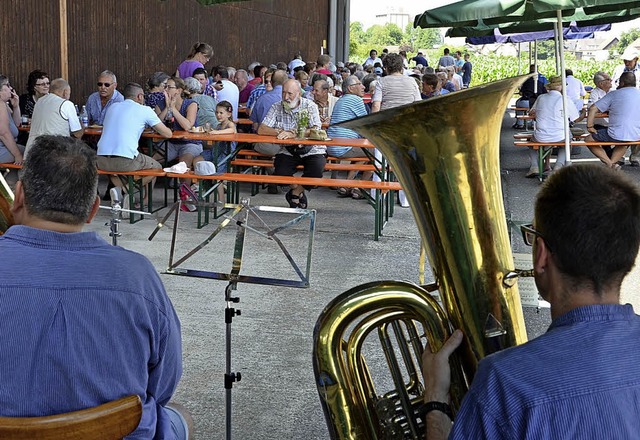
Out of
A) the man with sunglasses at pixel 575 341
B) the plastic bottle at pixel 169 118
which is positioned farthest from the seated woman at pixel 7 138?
the man with sunglasses at pixel 575 341

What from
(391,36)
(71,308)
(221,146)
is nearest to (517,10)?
(221,146)

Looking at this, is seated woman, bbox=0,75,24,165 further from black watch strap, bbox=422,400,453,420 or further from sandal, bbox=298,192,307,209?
black watch strap, bbox=422,400,453,420

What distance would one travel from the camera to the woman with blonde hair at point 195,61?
10.7m

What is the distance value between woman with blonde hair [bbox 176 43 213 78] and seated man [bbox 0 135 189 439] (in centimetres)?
857

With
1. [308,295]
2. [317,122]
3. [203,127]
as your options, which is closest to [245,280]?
[308,295]

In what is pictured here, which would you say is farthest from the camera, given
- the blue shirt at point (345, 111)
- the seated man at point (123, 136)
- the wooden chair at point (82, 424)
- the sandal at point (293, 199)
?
the blue shirt at point (345, 111)

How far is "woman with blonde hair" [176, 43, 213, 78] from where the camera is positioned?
35.1 ft

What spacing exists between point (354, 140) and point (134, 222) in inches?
89.3

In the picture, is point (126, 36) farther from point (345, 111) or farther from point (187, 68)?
point (345, 111)

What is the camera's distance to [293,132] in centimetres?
837

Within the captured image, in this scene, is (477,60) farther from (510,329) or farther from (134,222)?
(510,329)

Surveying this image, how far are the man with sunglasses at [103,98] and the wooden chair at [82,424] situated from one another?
742cm

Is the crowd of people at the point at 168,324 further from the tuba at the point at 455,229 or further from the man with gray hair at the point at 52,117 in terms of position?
the man with gray hair at the point at 52,117

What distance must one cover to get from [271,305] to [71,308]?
346 cm
